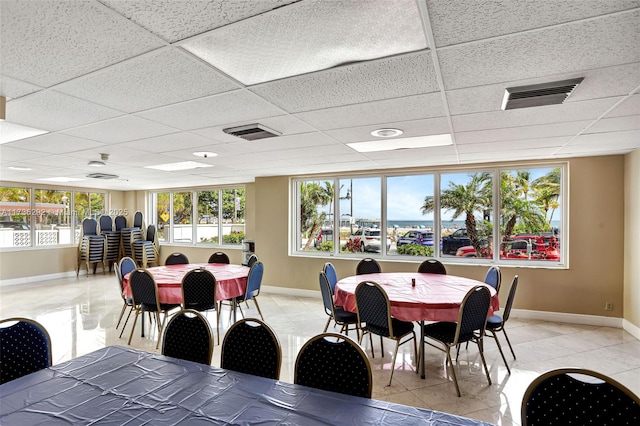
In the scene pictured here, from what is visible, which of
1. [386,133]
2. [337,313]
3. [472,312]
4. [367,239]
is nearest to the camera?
[472,312]

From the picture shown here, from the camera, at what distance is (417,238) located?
19.9ft

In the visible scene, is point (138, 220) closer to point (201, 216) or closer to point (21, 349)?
point (201, 216)

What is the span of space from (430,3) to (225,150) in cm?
331

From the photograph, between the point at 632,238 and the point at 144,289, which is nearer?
the point at 144,289

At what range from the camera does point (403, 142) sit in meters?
3.90

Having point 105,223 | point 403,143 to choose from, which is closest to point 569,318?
point 403,143

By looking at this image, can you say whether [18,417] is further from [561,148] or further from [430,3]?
[561,148]

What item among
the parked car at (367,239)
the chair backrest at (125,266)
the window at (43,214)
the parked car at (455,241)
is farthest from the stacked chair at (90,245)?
the parked car at (455,241)

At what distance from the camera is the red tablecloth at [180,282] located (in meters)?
4.16

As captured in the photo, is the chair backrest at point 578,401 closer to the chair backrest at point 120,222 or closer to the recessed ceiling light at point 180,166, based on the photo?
the recessed ceiling light at point 180,166

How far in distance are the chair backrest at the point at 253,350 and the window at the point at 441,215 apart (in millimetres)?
4420

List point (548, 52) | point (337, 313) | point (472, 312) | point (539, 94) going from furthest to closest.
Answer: point (337, 313) < point (472, 312) < point (539, 94) < point (548, 52)

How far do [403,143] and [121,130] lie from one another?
2980mm

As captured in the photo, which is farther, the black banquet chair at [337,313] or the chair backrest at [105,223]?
the chair backrest at [105,223]
